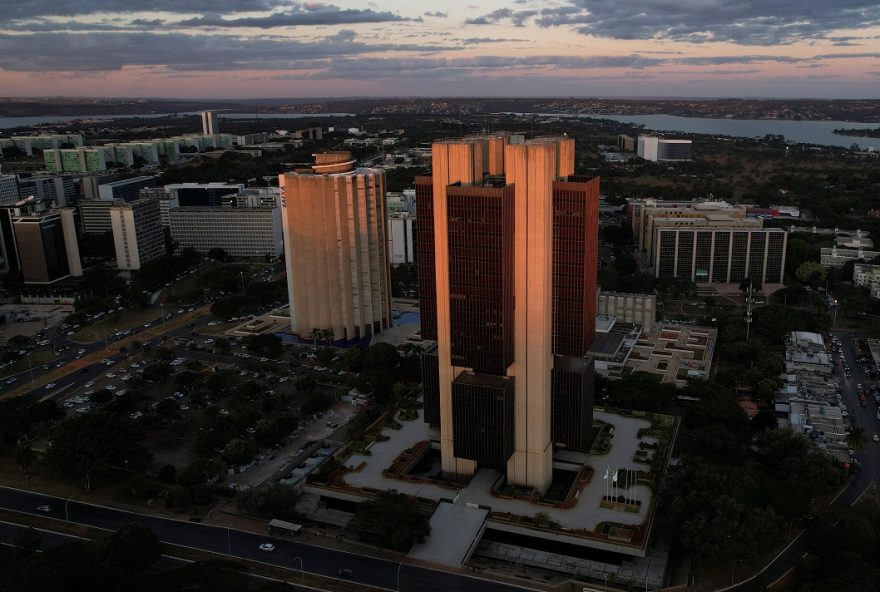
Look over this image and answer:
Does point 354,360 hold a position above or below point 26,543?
below

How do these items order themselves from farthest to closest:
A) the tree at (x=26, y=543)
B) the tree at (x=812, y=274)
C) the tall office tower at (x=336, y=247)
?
the tree at (x=812, y=274) → the tall office tower at (x=336, y=247) → the tree at (x=26, y=543)

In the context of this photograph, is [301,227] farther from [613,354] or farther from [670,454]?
[670,454]

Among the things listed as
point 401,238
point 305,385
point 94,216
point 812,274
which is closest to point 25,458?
point 305,385

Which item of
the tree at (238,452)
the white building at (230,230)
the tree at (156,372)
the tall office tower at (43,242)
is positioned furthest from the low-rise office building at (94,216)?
the tree at (238,452)

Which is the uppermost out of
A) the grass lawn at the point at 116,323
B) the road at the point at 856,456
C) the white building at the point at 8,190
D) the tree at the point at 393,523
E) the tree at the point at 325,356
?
the white building at the point at 8,190

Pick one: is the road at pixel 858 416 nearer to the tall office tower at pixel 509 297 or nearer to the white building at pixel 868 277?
the white building at pixel 868 277

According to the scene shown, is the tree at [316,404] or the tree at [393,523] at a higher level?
the tree at [393,523]

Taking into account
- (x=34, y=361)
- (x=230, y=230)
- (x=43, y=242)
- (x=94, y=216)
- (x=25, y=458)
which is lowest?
(x=34, y=361)

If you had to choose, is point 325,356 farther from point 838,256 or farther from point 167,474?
point 838,256
